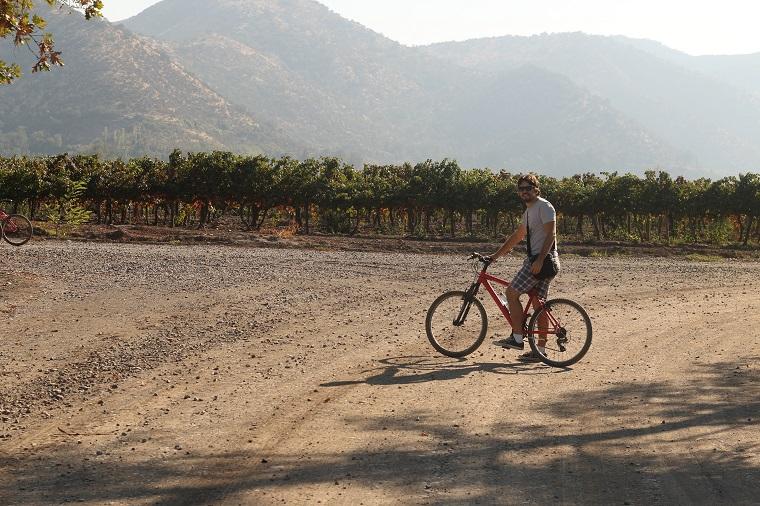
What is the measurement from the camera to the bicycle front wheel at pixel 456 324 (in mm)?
10562

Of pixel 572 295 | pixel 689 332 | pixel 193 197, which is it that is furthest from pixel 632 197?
pixel 689 332

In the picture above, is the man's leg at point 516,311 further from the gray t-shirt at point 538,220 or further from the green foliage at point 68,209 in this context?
the green foliage at point 68,209

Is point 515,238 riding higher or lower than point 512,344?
higher

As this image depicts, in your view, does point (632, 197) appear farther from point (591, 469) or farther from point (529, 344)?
point (591, 469)

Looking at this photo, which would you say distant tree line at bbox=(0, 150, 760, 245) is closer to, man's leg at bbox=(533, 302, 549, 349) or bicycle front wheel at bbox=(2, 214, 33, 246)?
bicycle front wheel at bbox=(2, 214, 33, 246)

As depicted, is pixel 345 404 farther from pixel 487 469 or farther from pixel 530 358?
pixel 530 358

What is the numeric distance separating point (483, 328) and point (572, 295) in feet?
20.2

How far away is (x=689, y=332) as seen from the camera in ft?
40.5

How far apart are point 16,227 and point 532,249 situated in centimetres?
1685

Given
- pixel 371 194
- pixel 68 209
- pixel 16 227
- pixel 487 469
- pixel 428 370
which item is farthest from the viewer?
pixel 371 194

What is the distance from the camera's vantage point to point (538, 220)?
9.95 metres

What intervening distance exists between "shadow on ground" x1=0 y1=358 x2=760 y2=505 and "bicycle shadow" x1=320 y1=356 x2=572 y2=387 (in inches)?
61.1

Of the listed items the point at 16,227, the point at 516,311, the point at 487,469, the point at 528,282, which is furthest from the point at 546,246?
the point at 16,227

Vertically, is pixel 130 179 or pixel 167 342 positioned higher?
pixel 130 179
